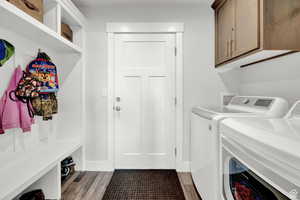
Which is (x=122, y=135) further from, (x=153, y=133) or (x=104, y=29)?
(x=104, y=29)

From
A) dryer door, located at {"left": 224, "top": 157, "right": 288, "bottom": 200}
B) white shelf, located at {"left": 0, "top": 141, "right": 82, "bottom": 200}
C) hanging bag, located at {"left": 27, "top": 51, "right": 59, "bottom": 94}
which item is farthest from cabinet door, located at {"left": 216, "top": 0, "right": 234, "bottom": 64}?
white shelf, located at {"left": 0, "top": 141, "right": 82, "bottom": 200}

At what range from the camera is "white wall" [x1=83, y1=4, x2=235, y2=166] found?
2568 mm

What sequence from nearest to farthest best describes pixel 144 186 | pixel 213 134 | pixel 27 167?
pixel 213 134, pixel 27 167, pixel 144 186

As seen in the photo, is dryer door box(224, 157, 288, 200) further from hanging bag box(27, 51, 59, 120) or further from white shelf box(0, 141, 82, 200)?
hanging bag box(27, 51, 59, 120)

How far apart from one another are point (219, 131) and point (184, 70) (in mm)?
1379

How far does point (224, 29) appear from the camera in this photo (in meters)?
2.19

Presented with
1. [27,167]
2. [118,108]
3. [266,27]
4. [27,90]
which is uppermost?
[266,27]

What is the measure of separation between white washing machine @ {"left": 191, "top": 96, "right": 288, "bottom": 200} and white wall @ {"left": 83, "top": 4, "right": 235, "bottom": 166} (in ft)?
2.02

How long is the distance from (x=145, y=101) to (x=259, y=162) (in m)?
1.90

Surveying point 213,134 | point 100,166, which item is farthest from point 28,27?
point 100,166

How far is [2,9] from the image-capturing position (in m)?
1.21

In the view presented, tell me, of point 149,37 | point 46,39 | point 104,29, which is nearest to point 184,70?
point 149,37

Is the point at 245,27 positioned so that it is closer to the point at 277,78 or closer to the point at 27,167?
the point at 277,78

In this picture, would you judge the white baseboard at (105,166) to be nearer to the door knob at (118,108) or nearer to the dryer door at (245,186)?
the door knob at (118,108)
